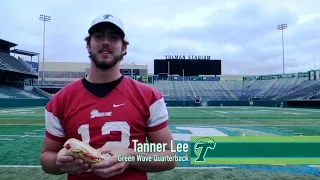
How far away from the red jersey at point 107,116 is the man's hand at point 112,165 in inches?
5.4

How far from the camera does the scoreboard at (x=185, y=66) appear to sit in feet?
148

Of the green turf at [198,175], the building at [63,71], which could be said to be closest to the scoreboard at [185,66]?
the building at [63,71]

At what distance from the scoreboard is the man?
143ft

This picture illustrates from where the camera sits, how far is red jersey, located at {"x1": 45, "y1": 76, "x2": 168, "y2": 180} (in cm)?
161

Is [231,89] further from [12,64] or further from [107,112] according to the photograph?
[107,112]

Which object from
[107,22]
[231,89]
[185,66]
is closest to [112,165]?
[107,22]

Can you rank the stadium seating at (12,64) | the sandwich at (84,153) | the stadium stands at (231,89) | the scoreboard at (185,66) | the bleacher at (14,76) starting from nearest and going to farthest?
the sandwich at (84,153), the stadium seating at (12,64), the bleacher at (14,76), the stadium stands at (231,89), the scoreboard at (185,66)

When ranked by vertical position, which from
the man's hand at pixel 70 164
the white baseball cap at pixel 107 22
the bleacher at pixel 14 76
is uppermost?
the bleacher at pixel 14 76

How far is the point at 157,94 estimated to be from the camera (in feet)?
5.80

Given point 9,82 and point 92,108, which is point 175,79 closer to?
point 9,82

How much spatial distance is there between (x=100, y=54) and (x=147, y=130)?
1.86 ft

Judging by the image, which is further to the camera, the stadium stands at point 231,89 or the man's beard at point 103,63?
the stadium stands at point 231,89

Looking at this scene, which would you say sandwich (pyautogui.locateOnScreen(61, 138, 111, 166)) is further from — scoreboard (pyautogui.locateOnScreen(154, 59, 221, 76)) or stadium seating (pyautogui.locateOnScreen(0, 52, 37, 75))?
scoreboard (pyautogui.locateOnScreen(154, 59, 221, 76))

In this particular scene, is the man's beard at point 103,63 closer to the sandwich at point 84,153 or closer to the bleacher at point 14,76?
the sandwich at point 84,153
